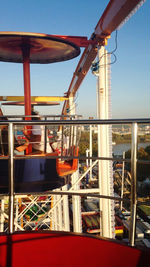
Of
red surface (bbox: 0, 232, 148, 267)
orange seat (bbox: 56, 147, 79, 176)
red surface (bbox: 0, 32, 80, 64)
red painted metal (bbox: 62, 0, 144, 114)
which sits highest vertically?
red painted metal (bbox: 62, 0, 144, 114)

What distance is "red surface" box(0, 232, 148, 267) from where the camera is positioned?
58.5 inches

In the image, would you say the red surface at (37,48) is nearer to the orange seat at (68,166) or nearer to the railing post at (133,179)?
the orange seat at (68,166)

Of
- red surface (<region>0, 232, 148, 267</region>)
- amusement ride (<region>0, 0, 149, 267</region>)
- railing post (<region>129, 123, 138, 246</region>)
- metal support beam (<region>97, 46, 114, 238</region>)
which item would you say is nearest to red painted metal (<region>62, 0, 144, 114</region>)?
amusement ride (<region>0, 0, 149, 267</region>)

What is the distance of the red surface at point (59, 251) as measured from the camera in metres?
1.49

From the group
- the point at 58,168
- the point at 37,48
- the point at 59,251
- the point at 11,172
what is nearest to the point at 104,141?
the point at 37,48

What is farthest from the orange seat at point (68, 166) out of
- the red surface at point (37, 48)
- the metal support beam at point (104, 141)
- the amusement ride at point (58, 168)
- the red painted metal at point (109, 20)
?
the red painted metal at point (109, 20)

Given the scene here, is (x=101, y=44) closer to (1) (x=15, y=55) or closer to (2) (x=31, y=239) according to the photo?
(1) (x=15, y=55)

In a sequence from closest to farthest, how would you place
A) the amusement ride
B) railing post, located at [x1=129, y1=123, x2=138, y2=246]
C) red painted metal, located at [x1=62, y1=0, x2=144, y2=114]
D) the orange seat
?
railing post, located at [x1=129, y1=123, x2=138, y2=246]
the amusement ride
the orange seat
red painted metal, located at [x1=62, y1=0, x2=144, y2=114]

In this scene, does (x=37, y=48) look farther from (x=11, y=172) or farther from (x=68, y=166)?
(x=11, y=172)

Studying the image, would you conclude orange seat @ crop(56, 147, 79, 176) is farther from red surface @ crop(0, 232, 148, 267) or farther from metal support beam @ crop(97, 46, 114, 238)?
metal support beam @ crop(97, 46, 114, 238)

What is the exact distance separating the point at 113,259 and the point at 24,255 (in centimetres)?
56

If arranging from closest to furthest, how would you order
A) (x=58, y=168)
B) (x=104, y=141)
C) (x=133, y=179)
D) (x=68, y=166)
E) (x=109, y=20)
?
(x=133, y=179), (x=58, y=168), (x=68, y=166), (x=109, y=20), (x=104, y=141)

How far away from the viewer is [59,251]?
5.13 ft

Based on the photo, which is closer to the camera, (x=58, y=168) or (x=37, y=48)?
(x=58, y=168)
